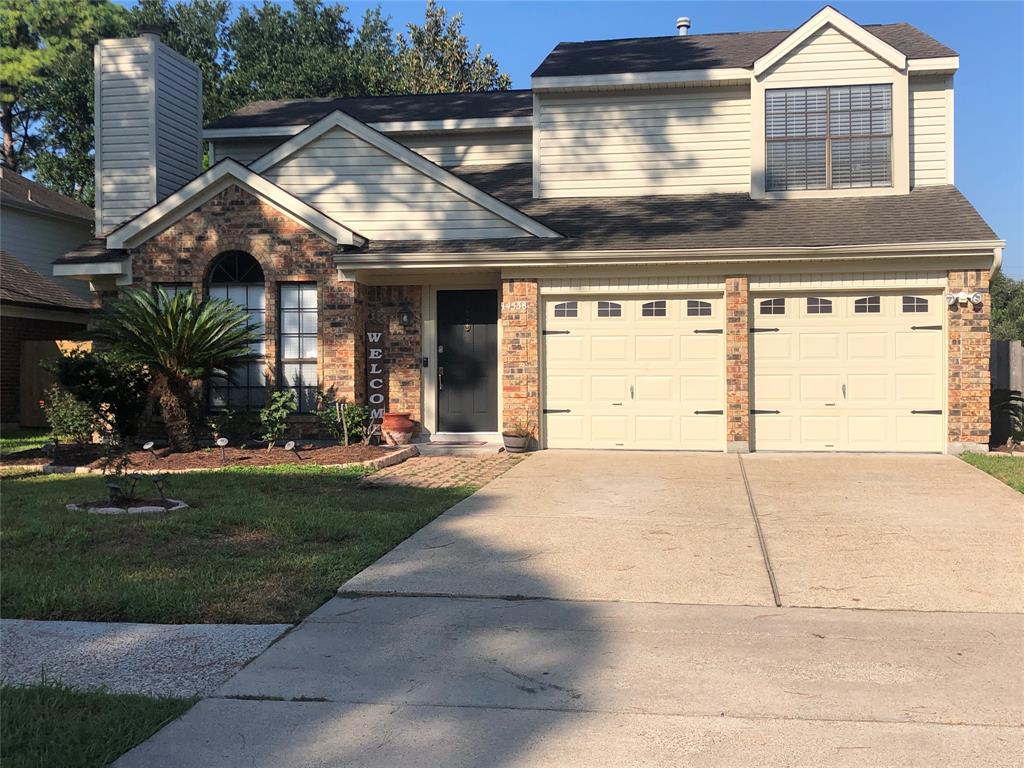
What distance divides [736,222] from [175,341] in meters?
8.27

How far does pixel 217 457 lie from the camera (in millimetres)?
11609

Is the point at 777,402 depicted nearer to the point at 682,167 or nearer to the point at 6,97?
the point at 682,167

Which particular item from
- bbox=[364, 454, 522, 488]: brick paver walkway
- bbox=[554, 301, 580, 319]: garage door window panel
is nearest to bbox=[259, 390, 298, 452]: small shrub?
bbox=[364, 454, 522, 488]: brick paver walkway

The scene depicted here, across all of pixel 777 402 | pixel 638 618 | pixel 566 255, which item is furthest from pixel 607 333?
pixel 638 618

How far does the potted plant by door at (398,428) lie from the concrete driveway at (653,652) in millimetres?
4944

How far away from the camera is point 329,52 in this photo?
39062 mm

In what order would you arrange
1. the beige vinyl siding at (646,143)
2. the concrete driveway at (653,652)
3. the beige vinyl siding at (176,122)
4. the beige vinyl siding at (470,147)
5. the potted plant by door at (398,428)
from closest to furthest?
the concrete driveway at (653,652) < the potted plant by door at (398,428) < the beige vinyl siding at (646,143) < the beige vinyl siding at (176,122) < the beige vinyl siding at (470,147)

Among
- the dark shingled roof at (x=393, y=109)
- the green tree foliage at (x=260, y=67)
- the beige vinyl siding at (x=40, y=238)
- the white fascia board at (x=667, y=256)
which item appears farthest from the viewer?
the green tree foliage at (x=260, y=67)

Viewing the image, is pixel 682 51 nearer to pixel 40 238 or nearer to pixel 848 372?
pixel 848 372

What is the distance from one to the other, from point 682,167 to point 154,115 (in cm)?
930

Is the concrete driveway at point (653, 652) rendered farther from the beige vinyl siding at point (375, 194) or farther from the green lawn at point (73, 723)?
the beige vinyl siding at point (375, 194)

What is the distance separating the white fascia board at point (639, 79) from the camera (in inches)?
564

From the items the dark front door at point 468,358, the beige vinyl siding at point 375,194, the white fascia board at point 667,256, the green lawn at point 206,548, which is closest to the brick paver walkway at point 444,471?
the green lawn at point 206,548

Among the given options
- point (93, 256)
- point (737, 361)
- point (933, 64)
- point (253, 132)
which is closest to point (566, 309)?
point (737, 361)
